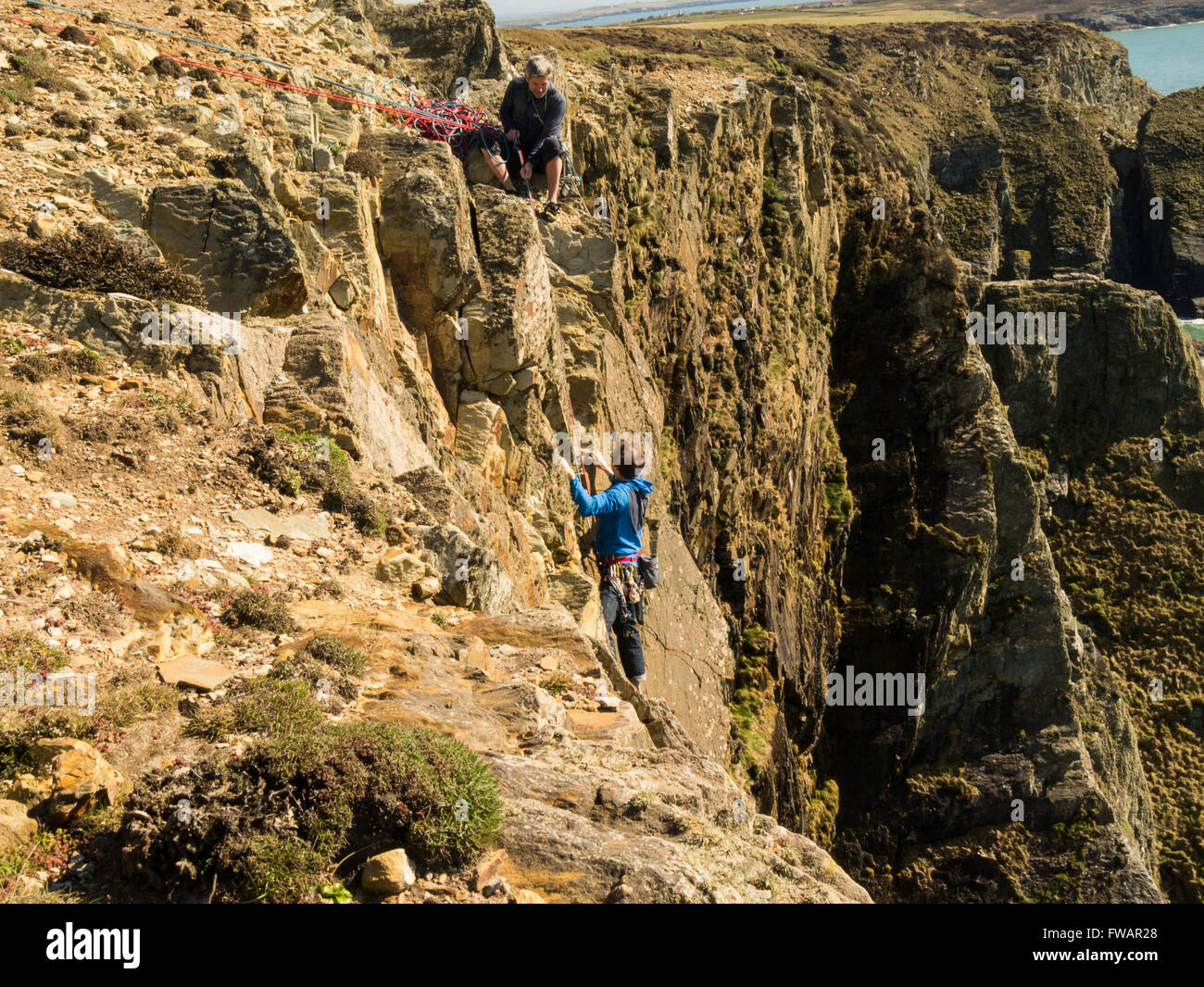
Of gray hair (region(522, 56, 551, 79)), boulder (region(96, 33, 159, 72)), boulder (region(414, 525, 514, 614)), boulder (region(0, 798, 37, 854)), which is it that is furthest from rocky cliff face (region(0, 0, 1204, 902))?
boulder (region(0, 798, 37, 854))

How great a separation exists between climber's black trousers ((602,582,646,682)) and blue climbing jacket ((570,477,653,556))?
0.63 meters

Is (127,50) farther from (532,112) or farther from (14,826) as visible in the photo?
(14,826)

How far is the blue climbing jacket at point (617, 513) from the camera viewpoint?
1041 cm

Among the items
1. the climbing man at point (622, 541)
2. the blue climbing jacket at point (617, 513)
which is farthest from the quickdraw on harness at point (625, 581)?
Answer: the blue climbing jacket at point (617, 513)

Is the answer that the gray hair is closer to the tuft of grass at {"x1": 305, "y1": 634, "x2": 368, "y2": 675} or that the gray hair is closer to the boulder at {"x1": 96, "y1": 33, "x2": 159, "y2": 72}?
the boulder at {"x1": 96, "y1": 33, "x2": 159, "y2": 72}

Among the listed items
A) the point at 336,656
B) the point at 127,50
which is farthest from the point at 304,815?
the point at 127,50

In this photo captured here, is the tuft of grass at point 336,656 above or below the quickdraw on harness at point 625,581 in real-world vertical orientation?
above

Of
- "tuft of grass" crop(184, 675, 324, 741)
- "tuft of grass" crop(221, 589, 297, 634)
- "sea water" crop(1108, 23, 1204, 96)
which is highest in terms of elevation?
"sea water" crop(1108, 23, 1204, 96)

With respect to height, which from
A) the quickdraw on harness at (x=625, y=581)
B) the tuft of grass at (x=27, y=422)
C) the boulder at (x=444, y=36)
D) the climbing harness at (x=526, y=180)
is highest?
the boulder at (x=444, y=36)

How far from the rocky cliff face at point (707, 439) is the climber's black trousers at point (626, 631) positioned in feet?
0.82

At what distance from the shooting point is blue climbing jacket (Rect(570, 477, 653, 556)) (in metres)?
10.4

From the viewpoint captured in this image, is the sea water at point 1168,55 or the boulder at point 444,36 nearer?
the boulder at point 444,36

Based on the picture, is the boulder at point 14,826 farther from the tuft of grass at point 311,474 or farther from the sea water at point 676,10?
the sea water at point 676,10
